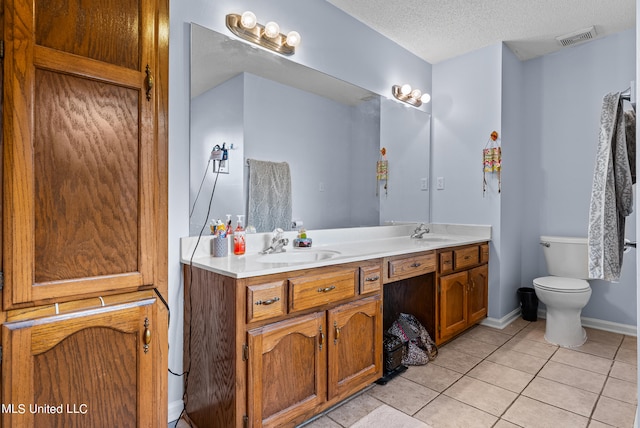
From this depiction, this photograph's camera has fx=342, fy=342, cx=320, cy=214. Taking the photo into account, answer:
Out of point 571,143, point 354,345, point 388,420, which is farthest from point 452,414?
point 571,143

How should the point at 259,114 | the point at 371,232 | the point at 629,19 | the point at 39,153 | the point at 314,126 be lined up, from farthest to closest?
1. the point at 371,232
2. the point at 629,19
3. the point at 314,126
4. the point at 259,114
5. the point at 39,153

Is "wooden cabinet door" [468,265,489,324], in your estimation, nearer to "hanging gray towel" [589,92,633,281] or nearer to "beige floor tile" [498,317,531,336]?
"beige floor tile" [498,317,531,336]

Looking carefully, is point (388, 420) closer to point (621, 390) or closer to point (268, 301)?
point (268, 301)

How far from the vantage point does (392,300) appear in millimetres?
2625

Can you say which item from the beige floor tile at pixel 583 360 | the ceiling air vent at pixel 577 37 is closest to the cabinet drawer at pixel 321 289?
the beige floor tile at pixel 583 360

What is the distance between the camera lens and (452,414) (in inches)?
68.0

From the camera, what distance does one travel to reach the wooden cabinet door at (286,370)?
1.38m

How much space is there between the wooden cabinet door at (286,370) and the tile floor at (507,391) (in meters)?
0.22

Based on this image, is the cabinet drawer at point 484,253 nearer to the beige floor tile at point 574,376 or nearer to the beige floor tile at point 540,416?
the beige floor tile at point 574,376

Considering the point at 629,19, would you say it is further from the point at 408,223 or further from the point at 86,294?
the point at 86,294

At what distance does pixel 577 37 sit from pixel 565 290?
209cm

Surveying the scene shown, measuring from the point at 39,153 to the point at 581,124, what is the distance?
3.78 metres

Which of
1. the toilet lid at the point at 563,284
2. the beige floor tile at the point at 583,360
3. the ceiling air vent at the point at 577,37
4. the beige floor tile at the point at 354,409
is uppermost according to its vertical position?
the ceiling air vent at the point at 577,37

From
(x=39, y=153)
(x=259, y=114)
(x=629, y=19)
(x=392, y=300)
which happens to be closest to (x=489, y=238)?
(x=392, y=300)
